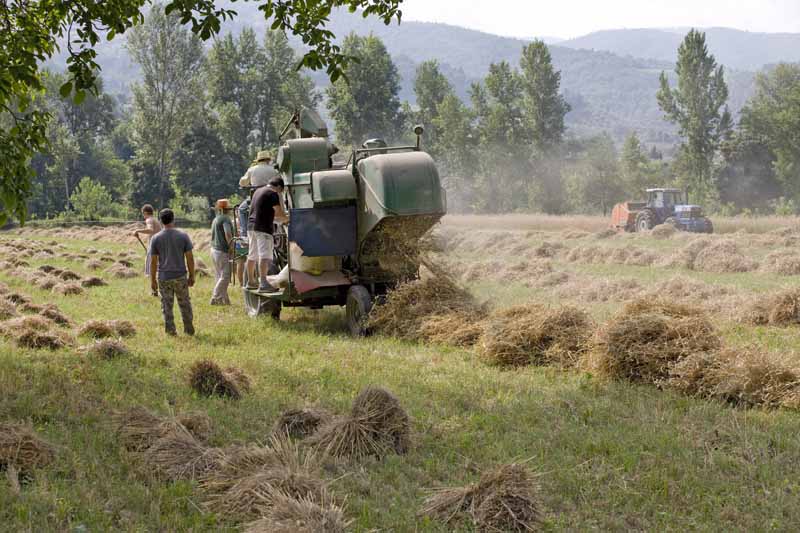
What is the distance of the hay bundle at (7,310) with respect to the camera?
434 inches

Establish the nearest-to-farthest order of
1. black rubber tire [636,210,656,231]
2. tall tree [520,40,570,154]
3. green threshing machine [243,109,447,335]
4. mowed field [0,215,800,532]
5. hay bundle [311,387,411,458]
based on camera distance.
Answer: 1. mowed field [0,215,800,532]
2. hay bundle [311,387,411,458]
3. green threshing machine [243,109,447,335]
4. black rubber tire [636,210,656,231]
5. tall tree [520,40,570,154]

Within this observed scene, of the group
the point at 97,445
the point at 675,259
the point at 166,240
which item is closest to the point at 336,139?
the point at 675,259

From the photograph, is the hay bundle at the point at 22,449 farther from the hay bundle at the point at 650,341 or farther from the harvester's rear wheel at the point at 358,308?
the harvester's rear wheel at the point at 358,308

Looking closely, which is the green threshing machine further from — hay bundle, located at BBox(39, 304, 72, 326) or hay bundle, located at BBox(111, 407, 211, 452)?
hay bundle, located at BBox(111, 407, 211, 452)

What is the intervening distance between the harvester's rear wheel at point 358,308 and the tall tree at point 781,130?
6397 cm

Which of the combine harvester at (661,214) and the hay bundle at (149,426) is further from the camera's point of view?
the combine harvester at (661,214)

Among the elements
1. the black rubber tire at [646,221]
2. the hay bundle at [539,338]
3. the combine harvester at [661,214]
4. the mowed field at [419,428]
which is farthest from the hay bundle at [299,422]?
the black rubber tire at [646,221]

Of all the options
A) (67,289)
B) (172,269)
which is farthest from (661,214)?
(172,269)

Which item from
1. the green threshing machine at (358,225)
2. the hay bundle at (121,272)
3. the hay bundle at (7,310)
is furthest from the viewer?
the hay bundle at (121,272)

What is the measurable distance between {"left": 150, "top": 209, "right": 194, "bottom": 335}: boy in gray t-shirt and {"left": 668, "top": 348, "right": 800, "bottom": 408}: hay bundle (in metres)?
6.28

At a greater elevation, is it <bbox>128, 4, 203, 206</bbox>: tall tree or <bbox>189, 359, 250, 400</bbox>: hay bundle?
<bbox>128, 4, 203, 206</bbox>: tall tree

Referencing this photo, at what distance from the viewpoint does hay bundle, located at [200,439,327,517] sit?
14.5 ft

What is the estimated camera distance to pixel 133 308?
43.4ft

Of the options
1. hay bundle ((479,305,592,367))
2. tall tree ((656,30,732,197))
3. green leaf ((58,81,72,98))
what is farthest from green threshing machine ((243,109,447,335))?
tall tree ((656,30,732,197))
